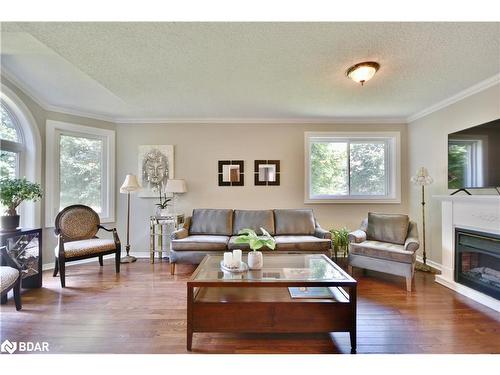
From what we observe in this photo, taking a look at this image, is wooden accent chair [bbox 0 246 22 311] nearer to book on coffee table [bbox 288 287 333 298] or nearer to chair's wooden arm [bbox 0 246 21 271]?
chair's wooden arm [bbox 0 246 21 271]

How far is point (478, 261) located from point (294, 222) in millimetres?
2143

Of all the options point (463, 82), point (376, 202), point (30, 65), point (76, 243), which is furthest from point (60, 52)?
point (376, 202)

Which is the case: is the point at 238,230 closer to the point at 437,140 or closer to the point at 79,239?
the point at 79,239

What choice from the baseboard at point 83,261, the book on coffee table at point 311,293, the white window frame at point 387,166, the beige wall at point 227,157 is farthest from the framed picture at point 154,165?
the book on coffee table at point 311,293

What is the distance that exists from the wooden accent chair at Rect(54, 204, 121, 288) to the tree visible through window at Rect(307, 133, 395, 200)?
326 cm

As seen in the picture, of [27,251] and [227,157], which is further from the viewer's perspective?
[227,157]

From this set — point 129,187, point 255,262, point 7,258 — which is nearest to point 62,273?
point 7,258

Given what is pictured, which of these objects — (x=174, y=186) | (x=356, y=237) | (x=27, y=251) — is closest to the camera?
(x=27, y=251)

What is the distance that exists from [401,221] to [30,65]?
4.85 meters

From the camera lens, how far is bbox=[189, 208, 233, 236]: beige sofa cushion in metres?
3.72

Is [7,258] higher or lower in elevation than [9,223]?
lower

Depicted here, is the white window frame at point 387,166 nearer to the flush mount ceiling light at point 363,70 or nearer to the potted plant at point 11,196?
the flush mount ceiling light at point 363,70

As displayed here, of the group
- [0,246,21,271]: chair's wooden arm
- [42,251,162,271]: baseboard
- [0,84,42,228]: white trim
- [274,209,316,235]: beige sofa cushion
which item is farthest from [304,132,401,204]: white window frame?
[0,84,42,228]: white trim

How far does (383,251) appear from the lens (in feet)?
9.41
